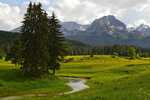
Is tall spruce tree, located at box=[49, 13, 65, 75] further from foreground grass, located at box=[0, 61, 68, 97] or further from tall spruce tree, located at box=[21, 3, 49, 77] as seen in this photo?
foreground grass, located at box=[0, 61, 68, 97]

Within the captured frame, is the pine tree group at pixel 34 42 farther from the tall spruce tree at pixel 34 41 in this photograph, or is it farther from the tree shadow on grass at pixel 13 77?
the tree shadow on grass at pixel 13 77

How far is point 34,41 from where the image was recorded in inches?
2648

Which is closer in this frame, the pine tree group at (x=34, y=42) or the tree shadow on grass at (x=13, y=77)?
the tree shadow on grass at (x=13, y=77)

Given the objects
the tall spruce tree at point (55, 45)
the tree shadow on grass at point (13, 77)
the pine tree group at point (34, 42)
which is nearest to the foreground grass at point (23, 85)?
the tree shadow on grass at point (13, 77)

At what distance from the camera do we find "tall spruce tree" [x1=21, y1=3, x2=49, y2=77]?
2616 inches

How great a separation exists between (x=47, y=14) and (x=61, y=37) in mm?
5787

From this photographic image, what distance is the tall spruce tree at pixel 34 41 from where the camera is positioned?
66438mm

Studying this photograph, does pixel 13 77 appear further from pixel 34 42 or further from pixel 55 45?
pixel 55 45

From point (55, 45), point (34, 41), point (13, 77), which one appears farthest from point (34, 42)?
point (55, 45)

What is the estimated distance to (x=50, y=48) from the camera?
77.4 meters

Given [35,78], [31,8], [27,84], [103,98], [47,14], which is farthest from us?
[47,14]

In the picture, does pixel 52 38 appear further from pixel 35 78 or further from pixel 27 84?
pixel 27 84

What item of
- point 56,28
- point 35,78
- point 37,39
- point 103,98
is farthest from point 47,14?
point 103,98

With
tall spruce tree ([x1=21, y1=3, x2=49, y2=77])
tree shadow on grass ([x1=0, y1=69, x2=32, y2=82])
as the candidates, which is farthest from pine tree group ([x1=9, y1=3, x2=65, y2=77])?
tree shadow on grass ([x1=0, y1=69, x2=32, y2=82])
